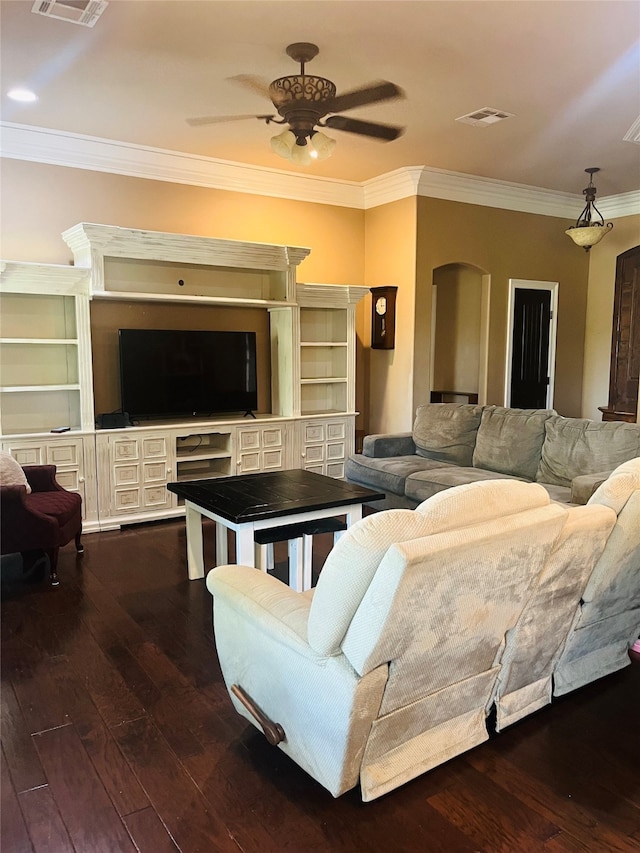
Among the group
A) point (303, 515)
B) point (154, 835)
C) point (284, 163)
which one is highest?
point (284, 163)

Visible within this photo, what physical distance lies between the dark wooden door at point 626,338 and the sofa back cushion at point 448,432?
7.98ft

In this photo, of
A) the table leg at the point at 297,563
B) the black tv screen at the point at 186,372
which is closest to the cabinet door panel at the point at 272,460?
the black tv screen at the point at 186,372

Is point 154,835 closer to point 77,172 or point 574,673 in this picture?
point 574,673

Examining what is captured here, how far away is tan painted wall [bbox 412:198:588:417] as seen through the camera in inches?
250

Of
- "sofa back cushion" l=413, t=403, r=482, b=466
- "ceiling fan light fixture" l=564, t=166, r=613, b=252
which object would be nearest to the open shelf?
"sofa back cushion" l=413, t=403, r=482, b=466

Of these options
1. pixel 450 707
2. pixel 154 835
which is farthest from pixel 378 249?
pixel 154 835

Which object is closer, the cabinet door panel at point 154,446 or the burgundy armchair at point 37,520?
the burgundy armchair at point 37,520

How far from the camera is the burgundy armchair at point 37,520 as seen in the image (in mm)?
3674

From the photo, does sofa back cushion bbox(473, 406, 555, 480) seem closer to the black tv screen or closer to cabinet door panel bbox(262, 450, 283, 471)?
cabinet door panel bbox(262, 450, 283, 471)

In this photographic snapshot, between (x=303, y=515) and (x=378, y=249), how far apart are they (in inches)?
156

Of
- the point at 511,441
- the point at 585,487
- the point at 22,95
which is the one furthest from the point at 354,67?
the point at 585,487

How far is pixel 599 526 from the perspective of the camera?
221 cm

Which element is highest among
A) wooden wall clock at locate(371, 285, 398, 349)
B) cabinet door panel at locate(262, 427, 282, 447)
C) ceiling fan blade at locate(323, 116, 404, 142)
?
ceiling fan blade at locate(323, 116, 404, 142)

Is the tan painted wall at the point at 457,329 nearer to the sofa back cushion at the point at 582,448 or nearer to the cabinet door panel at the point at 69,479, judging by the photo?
the sofa back cushion at the point at 582,448
